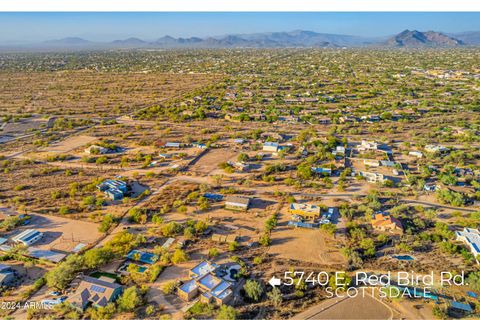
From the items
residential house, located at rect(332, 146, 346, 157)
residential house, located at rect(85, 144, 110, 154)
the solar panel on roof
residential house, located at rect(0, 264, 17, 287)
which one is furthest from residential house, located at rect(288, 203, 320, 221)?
residential house, located at rect(85, 144, 110, 154)

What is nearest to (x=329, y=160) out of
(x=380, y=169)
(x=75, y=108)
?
(x=380, y=169)

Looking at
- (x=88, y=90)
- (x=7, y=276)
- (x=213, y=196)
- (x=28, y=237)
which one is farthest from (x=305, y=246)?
(x=88, y=90)

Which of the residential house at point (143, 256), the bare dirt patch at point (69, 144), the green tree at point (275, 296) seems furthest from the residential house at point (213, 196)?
the bare dirt patch at point (69, 144)

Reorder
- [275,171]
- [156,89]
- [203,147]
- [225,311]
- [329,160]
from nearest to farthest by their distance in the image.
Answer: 1. [225,311]
2. [275,171]
3. [329,160]
4. [203,147]
5. [156,89]

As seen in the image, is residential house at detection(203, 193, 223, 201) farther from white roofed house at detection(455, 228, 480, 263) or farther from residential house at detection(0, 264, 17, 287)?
white roofed house at detection(455, 228, 480, 263)

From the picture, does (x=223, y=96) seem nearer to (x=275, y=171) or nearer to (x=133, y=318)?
(x=275, y=171)

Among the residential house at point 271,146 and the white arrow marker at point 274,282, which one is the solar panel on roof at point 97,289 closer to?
the white arrow marker at point 274,282
